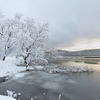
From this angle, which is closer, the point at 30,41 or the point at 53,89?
the point at 53,89

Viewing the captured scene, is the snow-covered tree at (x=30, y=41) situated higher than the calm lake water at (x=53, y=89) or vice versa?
the snow-covered tree at (x=30, y=41)

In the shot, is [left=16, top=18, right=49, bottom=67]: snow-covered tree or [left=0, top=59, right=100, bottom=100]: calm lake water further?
[left=16, top=18, right=49, bottom=67]: snow-covered tree

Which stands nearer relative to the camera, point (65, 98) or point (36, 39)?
point (65, 98)

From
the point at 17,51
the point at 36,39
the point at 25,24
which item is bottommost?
the point at 17,51

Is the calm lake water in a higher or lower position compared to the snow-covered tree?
lower

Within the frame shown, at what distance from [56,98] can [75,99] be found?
5.18 feet

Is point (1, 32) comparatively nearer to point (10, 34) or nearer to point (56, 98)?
point (10, 34)

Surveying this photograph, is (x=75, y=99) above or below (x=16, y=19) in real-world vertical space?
below

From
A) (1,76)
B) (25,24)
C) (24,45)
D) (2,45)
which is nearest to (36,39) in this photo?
(24,45)

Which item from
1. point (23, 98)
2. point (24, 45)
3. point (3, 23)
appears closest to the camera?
point (23, 98)

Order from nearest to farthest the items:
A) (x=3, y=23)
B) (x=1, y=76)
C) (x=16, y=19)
Result: (x=1, y=76) < (x=3, y=23) < (x=16, y=19)

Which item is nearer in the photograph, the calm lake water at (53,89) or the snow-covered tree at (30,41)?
the calm lake water at (53,89)

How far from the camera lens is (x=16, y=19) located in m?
17.2

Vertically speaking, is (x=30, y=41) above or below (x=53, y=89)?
above
